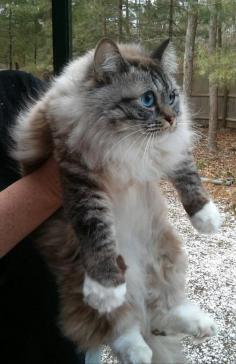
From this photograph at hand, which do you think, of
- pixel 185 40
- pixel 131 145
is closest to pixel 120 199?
pixel 131 145

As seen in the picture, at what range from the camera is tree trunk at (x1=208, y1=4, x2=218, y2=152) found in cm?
133

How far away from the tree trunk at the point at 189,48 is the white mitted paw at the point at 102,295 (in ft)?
2.23

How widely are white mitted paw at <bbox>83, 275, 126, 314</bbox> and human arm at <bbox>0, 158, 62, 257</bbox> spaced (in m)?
0.17

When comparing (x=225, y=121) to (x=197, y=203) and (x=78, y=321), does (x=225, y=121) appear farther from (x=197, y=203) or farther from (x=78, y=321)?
(x=78, y=321)

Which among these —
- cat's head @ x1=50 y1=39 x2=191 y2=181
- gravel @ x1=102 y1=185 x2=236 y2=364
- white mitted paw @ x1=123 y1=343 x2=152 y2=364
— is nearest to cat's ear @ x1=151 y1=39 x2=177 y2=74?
cat's head @ x1=50 y1=39 x2=191 y2=181

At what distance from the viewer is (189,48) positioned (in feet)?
4.59

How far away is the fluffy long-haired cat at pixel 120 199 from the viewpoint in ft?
2.82

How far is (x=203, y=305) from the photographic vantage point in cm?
124

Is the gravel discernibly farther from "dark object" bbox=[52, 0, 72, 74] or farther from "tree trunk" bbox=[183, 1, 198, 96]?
"dark object" bbox=[52, 0, 72, 74]

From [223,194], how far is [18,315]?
2.46 feet

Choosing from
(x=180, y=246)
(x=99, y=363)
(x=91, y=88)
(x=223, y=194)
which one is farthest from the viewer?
(x=223, y=194)

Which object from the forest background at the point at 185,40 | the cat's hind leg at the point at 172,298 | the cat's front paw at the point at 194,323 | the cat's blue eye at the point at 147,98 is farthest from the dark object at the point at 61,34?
the cat's front paw at the point at 194,323

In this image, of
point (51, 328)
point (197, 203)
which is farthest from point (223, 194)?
point (51, 328)

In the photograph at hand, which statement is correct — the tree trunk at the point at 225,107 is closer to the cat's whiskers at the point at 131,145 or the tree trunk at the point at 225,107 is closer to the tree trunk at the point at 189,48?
the tree trunk at the point at 189,48
